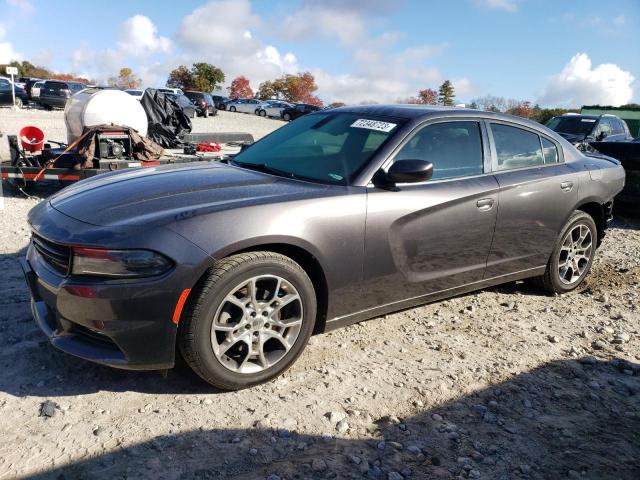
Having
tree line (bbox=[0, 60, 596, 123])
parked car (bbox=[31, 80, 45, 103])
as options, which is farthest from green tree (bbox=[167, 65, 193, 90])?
parked car (bbox=[31, 80, 45, 103])

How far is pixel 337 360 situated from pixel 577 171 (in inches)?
112

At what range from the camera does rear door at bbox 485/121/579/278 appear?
4062 millimetres

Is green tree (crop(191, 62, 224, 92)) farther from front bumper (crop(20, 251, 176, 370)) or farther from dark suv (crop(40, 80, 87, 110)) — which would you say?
front bumper (crop(20, 251, 176, 370))

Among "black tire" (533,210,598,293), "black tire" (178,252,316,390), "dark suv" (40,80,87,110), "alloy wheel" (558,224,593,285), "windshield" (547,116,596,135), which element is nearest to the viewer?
"black tire" (178,252,316,390)

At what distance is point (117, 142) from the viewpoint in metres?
8.53

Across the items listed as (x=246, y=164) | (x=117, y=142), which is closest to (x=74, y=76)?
(x=117, y=142)

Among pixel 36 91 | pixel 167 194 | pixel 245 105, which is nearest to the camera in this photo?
pixel 167 194

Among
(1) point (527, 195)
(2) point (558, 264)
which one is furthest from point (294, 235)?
(2) point (558, 264)

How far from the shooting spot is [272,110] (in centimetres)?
4412

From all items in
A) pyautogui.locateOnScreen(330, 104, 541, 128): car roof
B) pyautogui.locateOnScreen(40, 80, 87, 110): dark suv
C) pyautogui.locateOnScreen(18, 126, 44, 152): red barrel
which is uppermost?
pyautogui.locateOnScreen(40, 80, 87, 110): dark suv

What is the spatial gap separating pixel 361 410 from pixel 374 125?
1983 millimetres

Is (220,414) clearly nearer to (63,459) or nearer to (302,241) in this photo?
(63,459)

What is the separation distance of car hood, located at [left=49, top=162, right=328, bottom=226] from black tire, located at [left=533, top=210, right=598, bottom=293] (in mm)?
2462

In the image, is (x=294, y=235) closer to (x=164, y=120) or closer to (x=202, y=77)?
(x=164, y=120)
